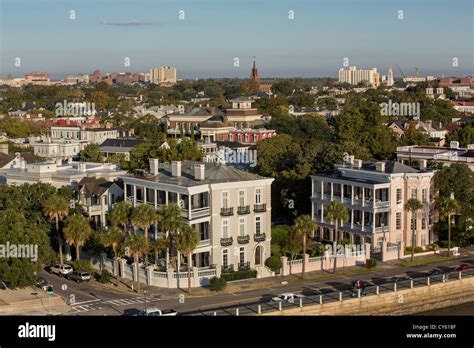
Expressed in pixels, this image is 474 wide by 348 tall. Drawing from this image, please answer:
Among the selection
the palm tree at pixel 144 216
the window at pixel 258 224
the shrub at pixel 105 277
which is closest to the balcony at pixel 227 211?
the window at pixel 258 224

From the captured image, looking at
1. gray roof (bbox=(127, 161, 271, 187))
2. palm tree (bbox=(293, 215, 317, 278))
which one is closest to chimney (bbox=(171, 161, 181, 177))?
gray roof (bbox=(127, 161, 271, 187))

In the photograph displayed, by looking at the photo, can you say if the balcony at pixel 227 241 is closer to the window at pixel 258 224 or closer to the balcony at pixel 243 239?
the balcony at pixel 243 239

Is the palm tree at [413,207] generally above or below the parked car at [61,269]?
above

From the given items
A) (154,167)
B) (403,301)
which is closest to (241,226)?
(154,167)

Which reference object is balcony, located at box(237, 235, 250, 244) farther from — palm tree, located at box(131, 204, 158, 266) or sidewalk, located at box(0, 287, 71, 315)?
sidewalk, located at box(0, 287, 71, 315)

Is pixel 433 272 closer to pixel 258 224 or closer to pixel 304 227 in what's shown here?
pixel 304 227
